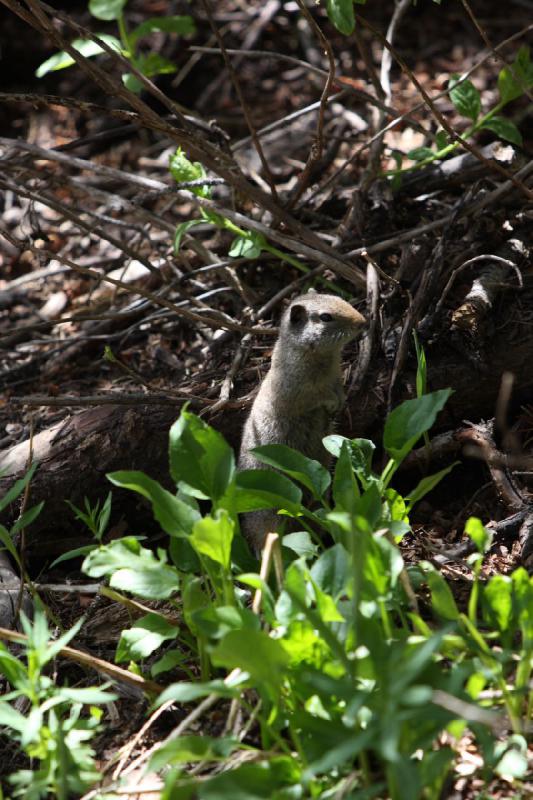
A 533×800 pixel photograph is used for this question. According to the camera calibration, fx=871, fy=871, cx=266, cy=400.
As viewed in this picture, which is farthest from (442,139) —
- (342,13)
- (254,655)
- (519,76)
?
(254,655)

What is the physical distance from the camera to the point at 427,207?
4723 millimetres

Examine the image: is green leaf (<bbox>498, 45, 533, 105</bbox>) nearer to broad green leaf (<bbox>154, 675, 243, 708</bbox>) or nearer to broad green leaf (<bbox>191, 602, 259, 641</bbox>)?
broad green leaf (<bbox>191, 602, 259, 641</bbox>)

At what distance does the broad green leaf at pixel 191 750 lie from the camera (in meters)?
2.26

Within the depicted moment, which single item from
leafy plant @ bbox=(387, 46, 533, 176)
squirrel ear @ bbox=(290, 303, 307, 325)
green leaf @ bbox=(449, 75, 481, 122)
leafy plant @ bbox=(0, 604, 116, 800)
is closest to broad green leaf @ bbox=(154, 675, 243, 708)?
leafy plant @ bbox=(0, 604, 116, 800)

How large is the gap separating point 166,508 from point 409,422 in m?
0.91

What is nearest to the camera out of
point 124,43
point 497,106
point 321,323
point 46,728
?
point 46,728

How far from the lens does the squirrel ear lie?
3.92m

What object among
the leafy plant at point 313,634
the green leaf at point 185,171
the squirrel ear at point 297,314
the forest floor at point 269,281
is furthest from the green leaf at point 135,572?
the green leaf at point 185,171

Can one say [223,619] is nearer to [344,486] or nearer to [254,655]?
[254,655]

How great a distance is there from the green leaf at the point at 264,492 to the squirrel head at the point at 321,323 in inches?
38.8

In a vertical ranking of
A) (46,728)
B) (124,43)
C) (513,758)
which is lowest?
(513,758)

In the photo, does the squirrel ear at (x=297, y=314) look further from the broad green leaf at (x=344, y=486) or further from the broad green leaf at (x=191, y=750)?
the broad green leaf at (x=191, y=750)

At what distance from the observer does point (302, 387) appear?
3924 mm

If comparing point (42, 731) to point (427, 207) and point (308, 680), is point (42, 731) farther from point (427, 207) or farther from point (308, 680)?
point (427, 207)
